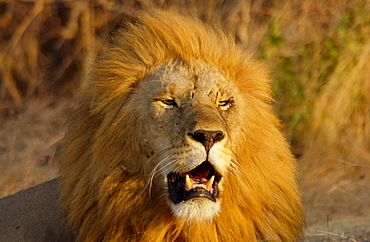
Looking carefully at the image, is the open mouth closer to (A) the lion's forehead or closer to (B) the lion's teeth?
(B) the lion's teeth

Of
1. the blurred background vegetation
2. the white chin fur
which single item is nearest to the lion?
the white chin fur

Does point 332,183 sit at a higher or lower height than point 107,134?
lower

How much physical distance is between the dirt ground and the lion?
841 millimetres

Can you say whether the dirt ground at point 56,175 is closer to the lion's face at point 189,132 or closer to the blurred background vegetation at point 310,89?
the blurred background vegetation at point 310,89

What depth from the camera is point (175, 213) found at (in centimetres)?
258

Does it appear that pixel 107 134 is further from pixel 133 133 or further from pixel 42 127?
pixel 42 127

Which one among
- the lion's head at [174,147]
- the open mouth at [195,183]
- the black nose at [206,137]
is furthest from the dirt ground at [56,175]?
the black nose at [206,137]

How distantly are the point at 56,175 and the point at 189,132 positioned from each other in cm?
252

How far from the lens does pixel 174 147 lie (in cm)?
257

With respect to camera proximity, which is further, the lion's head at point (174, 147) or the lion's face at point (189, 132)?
the lion's head at point (174, 147)

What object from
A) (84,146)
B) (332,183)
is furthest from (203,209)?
(332,183)

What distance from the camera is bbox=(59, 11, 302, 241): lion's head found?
8.54 ft

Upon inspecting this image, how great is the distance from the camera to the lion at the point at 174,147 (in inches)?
103

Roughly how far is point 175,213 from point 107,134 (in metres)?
0.51
